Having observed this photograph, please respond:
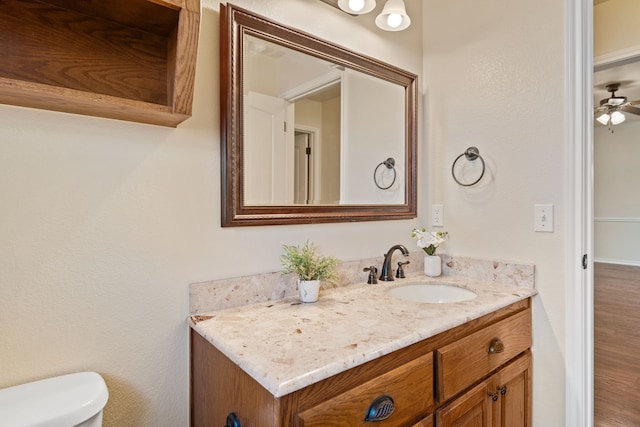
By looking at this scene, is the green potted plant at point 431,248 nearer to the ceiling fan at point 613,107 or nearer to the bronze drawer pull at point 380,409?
the bronze drawer pull at point 380,409

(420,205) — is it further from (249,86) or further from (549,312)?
(249,86)

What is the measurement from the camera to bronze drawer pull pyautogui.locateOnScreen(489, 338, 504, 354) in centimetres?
123

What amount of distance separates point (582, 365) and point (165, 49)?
194cm

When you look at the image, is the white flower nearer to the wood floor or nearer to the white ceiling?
the wood floor

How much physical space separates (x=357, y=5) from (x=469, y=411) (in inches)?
62.5

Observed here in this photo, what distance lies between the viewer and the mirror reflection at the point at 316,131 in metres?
1.28

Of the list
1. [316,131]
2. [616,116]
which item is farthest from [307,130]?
[616,116]

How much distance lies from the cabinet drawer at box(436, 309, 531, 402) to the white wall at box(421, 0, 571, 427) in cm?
18

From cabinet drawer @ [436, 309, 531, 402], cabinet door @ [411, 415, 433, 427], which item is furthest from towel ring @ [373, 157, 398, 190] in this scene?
cabinet door @ [411, 415, 433, 427]

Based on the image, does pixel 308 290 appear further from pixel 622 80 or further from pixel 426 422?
pixel 622 80

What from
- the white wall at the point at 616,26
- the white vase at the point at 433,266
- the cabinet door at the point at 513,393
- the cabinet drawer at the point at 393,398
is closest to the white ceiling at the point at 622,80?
the white wall at the point at 616,26

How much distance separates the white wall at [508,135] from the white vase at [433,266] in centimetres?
15

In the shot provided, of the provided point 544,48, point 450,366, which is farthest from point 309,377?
point 544,48

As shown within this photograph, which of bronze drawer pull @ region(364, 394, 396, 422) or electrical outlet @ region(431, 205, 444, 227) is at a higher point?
electrical outlet @ region(431, 205, 444, 227)
